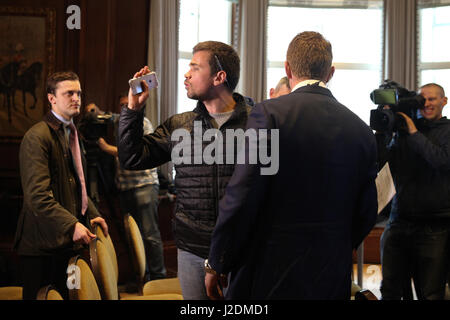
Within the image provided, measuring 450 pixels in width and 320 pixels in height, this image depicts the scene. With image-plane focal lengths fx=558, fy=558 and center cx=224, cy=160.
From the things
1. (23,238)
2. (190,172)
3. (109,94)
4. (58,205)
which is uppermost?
(109,94)

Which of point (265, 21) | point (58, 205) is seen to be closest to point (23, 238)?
point (58, 205)

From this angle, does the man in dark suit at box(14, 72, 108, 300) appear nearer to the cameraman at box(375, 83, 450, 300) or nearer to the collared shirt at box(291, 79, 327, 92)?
the collared shirt at box(291, 79, 327, 92)

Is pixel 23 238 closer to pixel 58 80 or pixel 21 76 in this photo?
pixel 58 80

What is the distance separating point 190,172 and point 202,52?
0.46 meters

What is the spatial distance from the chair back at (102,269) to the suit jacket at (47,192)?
33 centimetres

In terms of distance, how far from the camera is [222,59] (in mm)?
2135

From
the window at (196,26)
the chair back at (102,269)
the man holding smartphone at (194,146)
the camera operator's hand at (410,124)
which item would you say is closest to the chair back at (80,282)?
the chair back at (102,269)

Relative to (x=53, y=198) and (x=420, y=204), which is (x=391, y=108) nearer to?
(x=420, y=204)

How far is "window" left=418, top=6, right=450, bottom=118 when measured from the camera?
6738mm

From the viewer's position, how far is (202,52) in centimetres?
212

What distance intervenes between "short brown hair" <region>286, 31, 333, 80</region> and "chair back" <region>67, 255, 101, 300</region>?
99cm

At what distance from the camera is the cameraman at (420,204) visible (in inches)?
129

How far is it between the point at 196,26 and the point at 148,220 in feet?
8.59

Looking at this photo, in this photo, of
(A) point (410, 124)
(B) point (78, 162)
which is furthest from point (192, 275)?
(A) point (410, 124)
